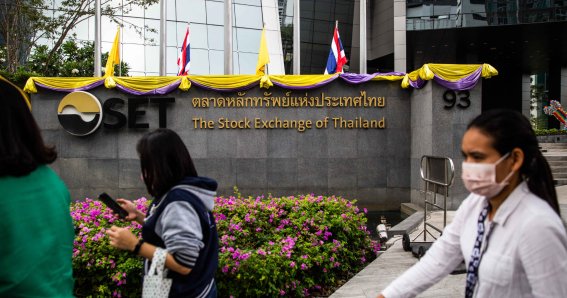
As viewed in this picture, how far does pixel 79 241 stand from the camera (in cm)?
532

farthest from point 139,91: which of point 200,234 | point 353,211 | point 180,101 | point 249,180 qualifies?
point 200,234

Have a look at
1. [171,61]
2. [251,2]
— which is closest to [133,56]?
[171,61]

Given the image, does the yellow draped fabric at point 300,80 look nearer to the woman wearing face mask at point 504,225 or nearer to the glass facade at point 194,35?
the woman wearing face mask at point 504,225

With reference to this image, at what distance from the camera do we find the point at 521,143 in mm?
1960

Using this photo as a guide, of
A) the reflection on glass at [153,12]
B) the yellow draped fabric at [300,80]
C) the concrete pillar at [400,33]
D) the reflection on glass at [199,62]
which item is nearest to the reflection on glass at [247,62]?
the reflection on glass at [199,62]

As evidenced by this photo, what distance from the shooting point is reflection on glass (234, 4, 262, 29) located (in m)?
29.5

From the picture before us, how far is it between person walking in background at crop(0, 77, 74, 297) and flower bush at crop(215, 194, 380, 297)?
316 cm

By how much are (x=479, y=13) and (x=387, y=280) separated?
2703 centimetres

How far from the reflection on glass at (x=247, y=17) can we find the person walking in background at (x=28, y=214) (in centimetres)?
2838

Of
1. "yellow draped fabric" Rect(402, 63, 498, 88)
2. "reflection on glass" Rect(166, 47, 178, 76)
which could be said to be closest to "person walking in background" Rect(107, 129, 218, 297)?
"yellow draped fabric" Rect(402, 63, 498, 88)

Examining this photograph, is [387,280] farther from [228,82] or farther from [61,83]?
[61,83]

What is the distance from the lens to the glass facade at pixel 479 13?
91.6 ft

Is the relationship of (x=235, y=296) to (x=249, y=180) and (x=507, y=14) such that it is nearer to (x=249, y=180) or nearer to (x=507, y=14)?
(x=249, y=180)

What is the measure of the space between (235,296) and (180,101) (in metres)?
9.31
